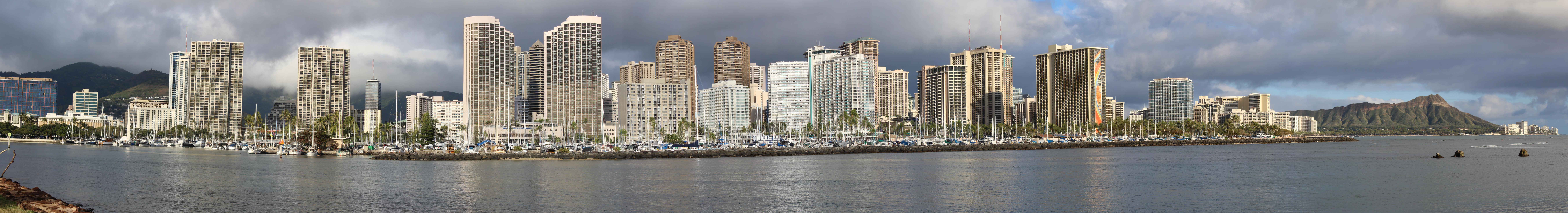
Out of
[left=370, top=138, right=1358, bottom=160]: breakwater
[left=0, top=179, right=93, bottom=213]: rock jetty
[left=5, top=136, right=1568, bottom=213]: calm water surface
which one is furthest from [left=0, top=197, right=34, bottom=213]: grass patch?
[left=370, top=138, right=1358, bottom=160]: breakwater

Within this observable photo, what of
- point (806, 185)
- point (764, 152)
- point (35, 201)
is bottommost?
point (806, 185)

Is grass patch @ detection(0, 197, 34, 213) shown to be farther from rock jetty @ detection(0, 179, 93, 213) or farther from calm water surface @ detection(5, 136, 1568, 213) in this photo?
calm water surface @ detection(5, 136, 1568, 213)

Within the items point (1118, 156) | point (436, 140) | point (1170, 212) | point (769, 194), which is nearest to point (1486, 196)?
point (1170, 212)

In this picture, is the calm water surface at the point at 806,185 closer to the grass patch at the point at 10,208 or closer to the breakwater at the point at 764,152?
the breakwater at the point at 764,152

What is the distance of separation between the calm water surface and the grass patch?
7.50 meters

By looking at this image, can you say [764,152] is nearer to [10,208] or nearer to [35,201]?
[35,201]

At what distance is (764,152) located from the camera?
4798 inches

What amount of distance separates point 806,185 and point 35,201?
119 feet

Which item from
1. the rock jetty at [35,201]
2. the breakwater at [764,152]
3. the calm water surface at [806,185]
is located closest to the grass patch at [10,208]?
the rock jetty at [35,201]

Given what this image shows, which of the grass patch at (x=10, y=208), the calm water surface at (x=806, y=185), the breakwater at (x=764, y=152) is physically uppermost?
the grass patch at (x=10, y=208)

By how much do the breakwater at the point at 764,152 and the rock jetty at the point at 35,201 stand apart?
57.2m

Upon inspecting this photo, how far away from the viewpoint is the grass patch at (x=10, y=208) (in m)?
31.2

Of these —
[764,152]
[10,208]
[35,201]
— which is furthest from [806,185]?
[764,152]

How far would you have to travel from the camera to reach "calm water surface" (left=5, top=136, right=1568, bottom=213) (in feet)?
143
